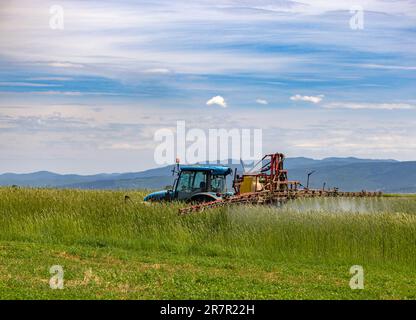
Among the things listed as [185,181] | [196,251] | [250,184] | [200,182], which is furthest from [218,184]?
[196,251]

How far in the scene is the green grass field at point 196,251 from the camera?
12.1 m

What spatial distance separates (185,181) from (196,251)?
6570 millimetres

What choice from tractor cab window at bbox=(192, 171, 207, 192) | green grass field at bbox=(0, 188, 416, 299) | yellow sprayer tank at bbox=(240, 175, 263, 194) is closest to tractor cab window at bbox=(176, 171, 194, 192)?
tractor cab window at bbox=(192, 171, 207, 192)

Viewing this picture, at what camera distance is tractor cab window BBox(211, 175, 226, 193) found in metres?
23.7

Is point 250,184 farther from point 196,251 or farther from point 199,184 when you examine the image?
point 196,251

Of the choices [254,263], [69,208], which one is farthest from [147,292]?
[69,208]

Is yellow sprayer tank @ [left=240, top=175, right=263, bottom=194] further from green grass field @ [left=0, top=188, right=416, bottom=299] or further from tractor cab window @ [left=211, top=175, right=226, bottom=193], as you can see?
green grass field @ [left=0, top=188, right=416, bottom=299]

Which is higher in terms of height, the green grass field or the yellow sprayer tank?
the yellow sprayer tank

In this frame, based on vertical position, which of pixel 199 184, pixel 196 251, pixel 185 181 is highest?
pixel 185 181

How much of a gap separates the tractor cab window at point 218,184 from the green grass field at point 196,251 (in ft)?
8.03

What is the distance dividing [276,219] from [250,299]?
24.6 ft

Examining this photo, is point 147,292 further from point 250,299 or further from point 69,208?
point 69,208

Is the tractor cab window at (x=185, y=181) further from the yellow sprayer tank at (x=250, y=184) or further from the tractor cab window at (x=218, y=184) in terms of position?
the yellow sprayer tank at (x=250, y=184)

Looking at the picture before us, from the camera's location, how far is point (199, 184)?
23609 millimetres
